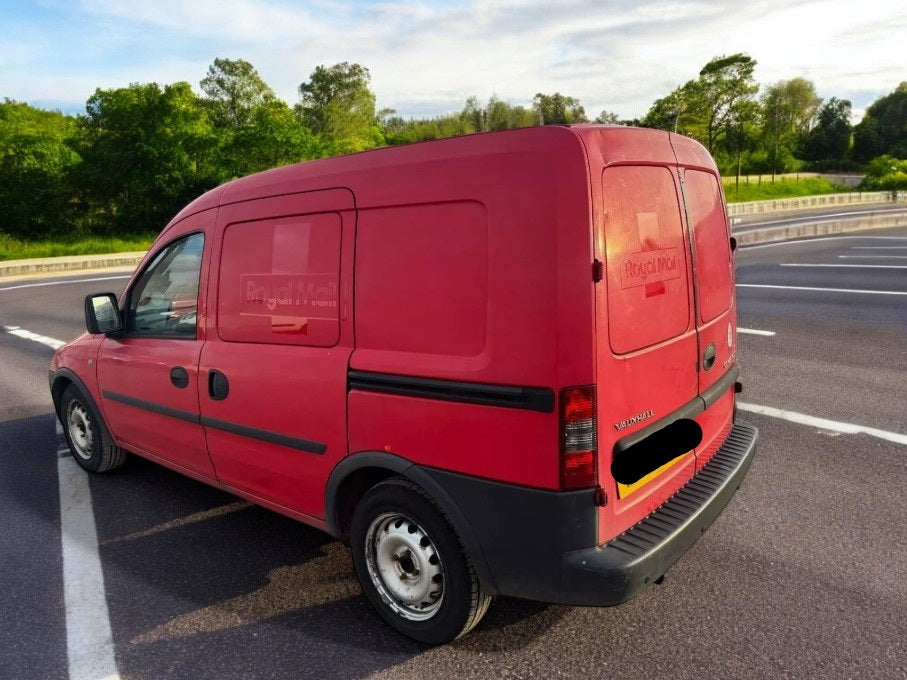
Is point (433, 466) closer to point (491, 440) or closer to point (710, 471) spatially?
point (491, 440)

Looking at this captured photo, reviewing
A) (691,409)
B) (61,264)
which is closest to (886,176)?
(61,264)

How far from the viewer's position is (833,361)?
24.9 feet

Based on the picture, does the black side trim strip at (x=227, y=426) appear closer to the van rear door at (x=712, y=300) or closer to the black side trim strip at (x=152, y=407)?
the black side trim strip at (x=152, y=407)

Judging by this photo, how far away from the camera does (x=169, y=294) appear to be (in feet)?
13.4

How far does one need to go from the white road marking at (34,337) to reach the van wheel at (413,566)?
856 cm

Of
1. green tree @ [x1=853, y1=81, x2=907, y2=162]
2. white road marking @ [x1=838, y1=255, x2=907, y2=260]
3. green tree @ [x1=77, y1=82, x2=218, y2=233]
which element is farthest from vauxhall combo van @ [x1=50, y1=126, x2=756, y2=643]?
green tree @ [x1=853, y1=81, x2=907, y2=162]

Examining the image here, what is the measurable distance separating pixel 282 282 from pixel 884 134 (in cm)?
9469

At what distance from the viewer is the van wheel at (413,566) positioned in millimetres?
2734

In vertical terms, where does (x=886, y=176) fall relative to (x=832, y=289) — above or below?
above

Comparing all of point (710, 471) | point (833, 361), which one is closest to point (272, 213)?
point (710, 471)

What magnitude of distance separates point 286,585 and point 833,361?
6564 mm

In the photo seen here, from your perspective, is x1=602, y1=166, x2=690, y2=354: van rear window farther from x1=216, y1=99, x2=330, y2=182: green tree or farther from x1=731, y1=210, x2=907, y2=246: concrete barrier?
x1=216, y1=99, x2=330, y2=182: green tree

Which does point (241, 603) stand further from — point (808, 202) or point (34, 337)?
point (808, 202)

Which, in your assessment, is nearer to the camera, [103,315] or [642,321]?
[642,321]
